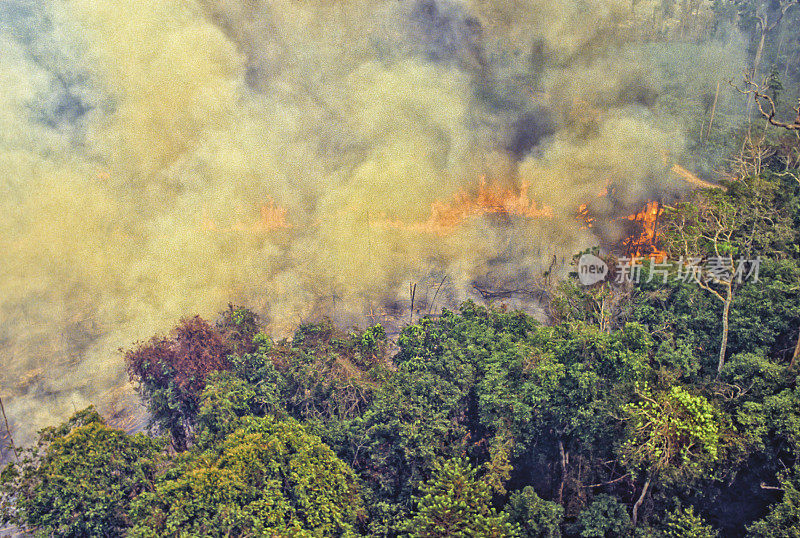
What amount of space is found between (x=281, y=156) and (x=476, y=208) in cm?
1307

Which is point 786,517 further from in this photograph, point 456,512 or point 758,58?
point 758,58

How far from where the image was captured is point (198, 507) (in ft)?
64.1

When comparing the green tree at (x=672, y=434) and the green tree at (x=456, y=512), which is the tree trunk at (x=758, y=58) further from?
the green tree at (x=456, y=512)

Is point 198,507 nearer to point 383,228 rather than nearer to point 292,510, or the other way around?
point 292,510

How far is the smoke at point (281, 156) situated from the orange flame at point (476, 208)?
0.16 metres

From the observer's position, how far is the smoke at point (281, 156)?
118ft

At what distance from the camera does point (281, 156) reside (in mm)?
41188

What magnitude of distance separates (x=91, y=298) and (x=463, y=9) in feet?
98.9

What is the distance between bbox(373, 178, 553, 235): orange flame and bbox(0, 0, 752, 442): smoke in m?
0.16

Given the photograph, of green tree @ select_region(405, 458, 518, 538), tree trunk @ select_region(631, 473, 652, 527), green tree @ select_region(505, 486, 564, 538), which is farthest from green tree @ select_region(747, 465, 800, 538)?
green tree @ select_region(405, 458, 518, 538)

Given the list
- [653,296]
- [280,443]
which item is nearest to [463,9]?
[653,296]

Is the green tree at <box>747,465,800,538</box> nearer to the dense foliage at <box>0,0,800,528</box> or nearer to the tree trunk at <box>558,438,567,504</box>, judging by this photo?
the dense foliage at <box>0,0,800,528</box>

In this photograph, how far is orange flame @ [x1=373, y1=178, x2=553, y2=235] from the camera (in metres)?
40.6

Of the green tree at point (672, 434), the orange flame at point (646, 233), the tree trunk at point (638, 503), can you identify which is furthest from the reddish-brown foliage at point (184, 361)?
the orange flame at point (646, 233)
